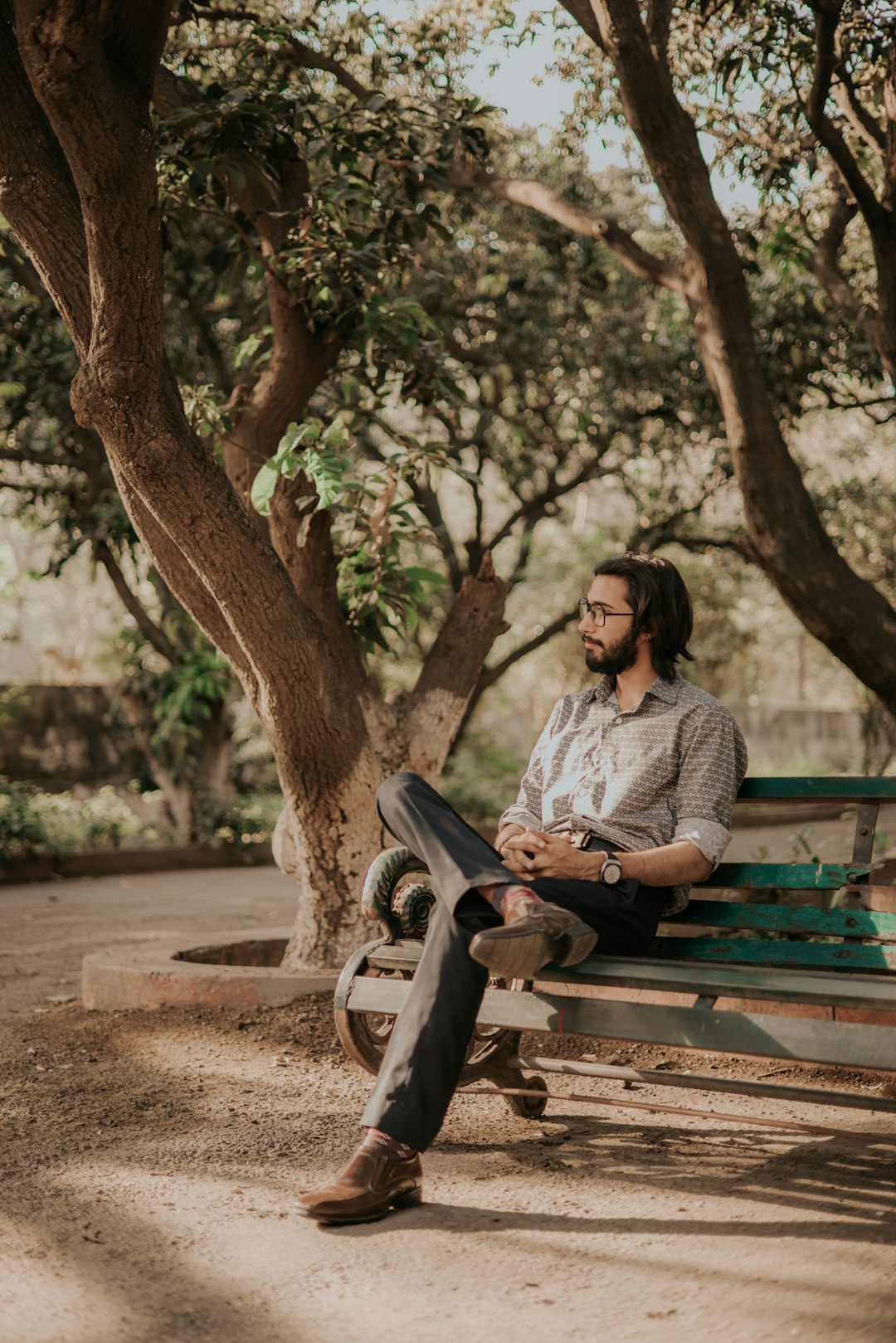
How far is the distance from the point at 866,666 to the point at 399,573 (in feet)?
7.65

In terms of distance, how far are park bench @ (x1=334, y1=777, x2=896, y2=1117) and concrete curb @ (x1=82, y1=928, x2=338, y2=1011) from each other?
1.20 metres

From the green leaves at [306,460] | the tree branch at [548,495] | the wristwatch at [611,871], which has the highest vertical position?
the tree branch at [548,495]

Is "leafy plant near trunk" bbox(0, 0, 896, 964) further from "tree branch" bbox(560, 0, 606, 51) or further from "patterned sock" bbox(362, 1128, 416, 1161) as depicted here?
"patterned sock" bbox(362, 1128, 416, 1161)

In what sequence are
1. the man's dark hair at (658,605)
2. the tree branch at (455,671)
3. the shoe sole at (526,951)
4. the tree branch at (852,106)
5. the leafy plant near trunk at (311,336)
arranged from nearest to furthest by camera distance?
the shoe sole at (526,951) < the man's dark hair at (658,605) < the leafy plant near trunk at (311,336) < the tree branch at (455,671) < the tree branch at (852,106)

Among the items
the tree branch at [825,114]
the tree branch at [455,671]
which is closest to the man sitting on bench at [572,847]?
the tree branch at [455,671]

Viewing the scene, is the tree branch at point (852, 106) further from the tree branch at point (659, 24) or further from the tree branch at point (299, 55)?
the tree branch at point (299, 55)

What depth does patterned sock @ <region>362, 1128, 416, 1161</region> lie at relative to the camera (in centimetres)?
294

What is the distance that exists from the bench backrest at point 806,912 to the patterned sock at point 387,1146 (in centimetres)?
102

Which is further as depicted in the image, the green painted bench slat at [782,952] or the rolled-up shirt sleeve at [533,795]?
the rolled-up shirt sleeve at [533,795]

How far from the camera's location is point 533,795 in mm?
3883

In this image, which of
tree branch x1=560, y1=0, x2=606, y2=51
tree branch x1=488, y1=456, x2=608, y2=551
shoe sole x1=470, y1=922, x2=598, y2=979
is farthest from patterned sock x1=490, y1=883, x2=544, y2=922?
tree branch x1=488, y1=456, x2=608, y2=551

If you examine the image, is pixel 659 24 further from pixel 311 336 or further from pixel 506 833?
pixel 506 833

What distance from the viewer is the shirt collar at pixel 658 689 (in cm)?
369

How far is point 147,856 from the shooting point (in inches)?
487
